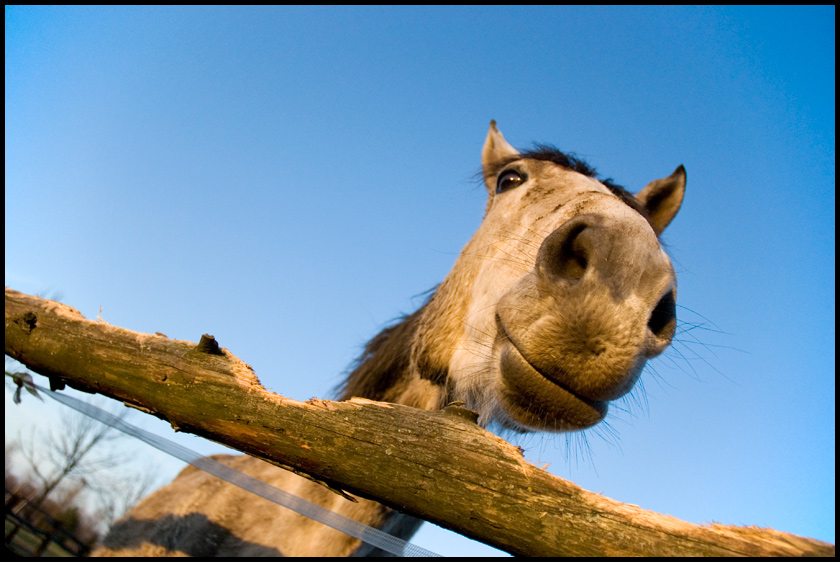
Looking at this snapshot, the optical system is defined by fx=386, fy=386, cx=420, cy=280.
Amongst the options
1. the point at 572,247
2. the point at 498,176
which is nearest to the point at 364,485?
the point at 572,247

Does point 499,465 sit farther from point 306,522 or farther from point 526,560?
point 306,522

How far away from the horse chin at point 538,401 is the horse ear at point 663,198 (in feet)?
5.91

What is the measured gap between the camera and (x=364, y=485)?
41.1 inches

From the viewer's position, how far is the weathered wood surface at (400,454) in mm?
821

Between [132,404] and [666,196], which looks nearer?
[132,404]

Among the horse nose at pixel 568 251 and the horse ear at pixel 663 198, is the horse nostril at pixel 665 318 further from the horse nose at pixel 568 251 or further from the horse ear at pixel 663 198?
the horse ear at pixel 663 198

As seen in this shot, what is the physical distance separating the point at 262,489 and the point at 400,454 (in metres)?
1.37

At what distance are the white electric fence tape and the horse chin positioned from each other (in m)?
0.65

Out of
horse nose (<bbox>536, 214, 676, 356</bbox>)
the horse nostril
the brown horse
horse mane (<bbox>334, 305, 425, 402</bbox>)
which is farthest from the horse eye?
the horse nostril

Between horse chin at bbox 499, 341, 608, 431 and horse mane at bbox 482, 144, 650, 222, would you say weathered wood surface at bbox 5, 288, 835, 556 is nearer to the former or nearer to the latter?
horse chin at bbox 499, 341, 608, 431

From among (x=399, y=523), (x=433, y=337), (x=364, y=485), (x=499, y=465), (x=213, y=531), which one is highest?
(x=433, y=337)

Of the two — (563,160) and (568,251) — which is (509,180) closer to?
(563,160)

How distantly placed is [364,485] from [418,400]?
128cm

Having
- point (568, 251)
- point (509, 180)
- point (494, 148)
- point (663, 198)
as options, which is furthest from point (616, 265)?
point (494, 148)
